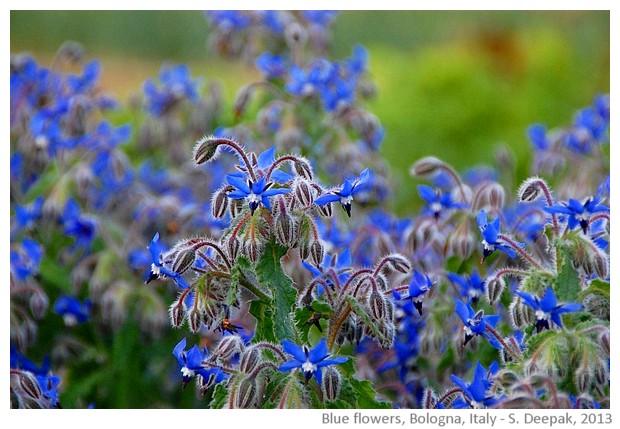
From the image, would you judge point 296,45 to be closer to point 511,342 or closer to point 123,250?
point 123,250

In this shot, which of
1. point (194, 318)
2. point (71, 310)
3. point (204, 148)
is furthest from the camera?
point (71, 310)

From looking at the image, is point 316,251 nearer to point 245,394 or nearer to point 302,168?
point 302,168

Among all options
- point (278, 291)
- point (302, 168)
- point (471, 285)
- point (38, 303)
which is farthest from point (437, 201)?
point (38, 303)

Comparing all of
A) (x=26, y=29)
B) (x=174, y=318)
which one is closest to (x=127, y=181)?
(x=174, y=318)

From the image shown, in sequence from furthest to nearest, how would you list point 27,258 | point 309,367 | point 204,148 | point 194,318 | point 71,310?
point 71,310, point 27,258, point 204,148, point 194,318, point 309,367

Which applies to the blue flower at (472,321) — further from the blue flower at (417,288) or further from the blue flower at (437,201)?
the blue flower at (437,201)

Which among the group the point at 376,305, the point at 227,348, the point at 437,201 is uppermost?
the point at 437,201

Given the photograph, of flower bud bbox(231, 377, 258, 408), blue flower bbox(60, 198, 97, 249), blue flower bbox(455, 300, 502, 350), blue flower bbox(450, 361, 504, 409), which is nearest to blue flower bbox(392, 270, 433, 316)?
blue flower bbox(455, 300, 502, 350)

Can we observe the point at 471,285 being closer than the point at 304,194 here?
No

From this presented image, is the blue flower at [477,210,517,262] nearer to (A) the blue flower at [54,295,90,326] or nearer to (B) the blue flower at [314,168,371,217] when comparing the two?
(B) the blue flower at [314,168,371,217]
